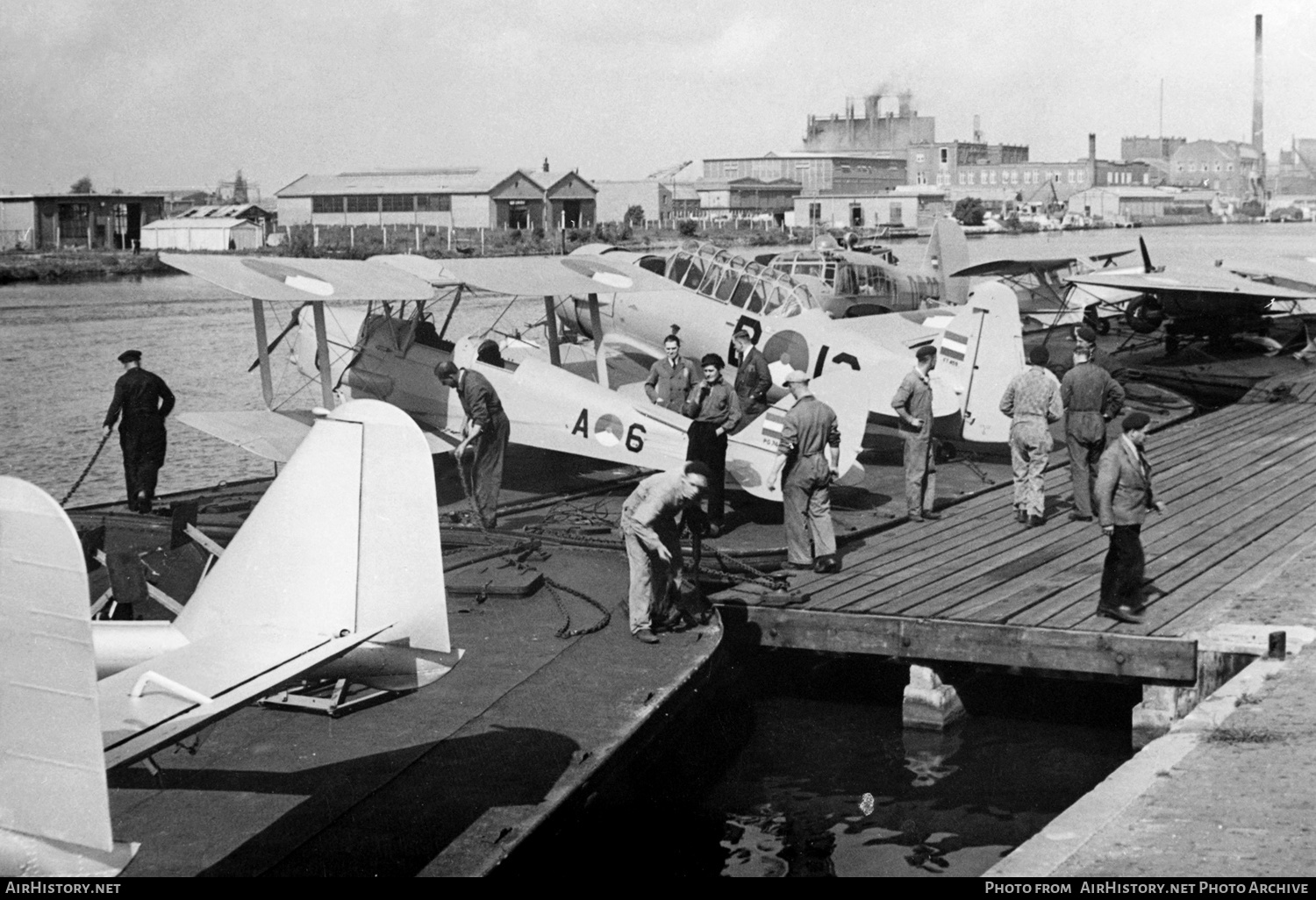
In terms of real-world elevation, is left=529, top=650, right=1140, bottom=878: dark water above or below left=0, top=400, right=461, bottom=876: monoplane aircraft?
below

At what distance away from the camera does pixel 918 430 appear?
1083 cm

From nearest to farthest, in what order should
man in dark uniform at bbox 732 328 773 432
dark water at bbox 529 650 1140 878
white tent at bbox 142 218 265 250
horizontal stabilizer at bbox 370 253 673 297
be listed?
dark water at bbox 529 650 1140 878
man in dark uniform at bbox 732 328 773 432
horizontal stabilizer at bbox 370 253 673 297
white tent at bbox 142 218 265 250

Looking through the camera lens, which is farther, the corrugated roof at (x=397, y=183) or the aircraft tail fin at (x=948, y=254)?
the corrugated roof at (x=397, y=183)

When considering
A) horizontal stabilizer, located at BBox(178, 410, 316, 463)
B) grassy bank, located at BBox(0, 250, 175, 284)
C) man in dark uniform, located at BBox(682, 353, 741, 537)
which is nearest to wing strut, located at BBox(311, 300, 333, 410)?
horizontal stabilizer, located at BBox(178, 410, 316, 463)

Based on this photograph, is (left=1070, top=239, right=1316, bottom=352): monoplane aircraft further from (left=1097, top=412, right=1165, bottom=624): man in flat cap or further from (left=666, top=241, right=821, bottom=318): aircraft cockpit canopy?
(left=1097, top=412, right=1165, bottom=624): man in flat cap

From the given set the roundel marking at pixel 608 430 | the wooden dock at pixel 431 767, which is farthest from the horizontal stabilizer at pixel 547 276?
the wooden dock at pixel 431 767

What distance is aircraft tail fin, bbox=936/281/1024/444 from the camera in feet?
39.4

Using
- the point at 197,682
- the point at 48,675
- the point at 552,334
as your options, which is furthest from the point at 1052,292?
the point at 48,675

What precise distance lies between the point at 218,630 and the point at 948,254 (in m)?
19.9

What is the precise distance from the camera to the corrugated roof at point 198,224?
2432 inches

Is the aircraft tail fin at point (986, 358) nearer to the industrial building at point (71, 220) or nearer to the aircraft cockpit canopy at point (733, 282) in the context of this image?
the aircraft cockpit canopy at point (733, 282)

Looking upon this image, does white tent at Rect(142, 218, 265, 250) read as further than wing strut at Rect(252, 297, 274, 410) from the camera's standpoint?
Yes

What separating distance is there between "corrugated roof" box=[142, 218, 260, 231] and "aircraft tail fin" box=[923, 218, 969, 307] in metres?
44.9

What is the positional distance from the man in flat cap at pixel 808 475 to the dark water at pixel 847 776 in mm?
722
